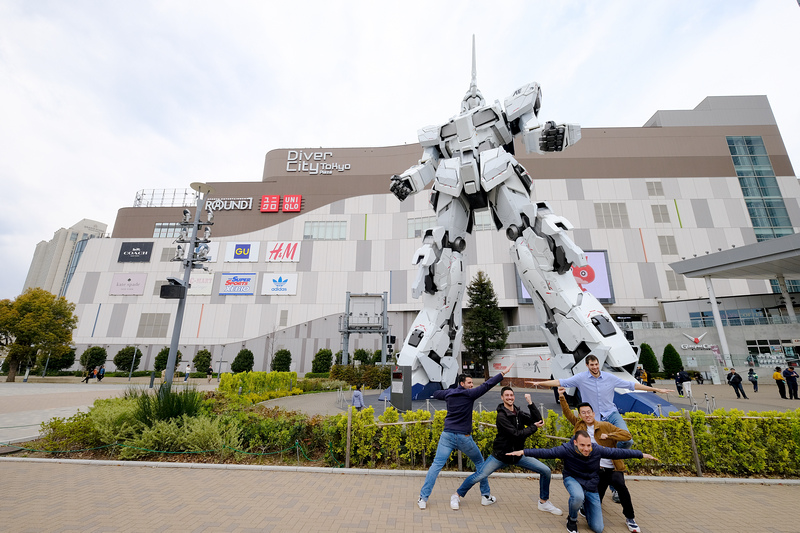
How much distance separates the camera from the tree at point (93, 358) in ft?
102

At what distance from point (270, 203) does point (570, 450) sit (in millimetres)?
38514

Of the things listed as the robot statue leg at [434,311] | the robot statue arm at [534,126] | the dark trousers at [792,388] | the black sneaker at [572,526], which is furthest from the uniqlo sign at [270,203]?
the dark trousers at [792,388]

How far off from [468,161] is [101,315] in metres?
42.1

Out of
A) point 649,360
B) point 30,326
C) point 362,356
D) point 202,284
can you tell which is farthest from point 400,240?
point 30,326

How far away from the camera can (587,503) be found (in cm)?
346

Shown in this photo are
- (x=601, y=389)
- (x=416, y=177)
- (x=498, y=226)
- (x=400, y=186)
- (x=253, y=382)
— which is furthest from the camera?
(x=253, y=382)

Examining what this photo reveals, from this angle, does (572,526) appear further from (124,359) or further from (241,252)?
(124,359)

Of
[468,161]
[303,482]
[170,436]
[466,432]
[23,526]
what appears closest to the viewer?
[23,526]

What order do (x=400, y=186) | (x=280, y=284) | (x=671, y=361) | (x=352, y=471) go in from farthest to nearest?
(x=280, y=284) < (x=671, y=361) < (x=400, y=186) < (x=352, y=471)

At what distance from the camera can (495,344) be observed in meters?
28.3

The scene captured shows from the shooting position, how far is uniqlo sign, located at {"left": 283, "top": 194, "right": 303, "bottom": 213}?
37.3 metres

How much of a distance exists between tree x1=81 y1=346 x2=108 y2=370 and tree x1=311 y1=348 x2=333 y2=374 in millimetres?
19469

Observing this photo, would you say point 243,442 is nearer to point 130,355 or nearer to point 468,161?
point 468,161

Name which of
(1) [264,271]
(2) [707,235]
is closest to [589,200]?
(2) [707,235]
